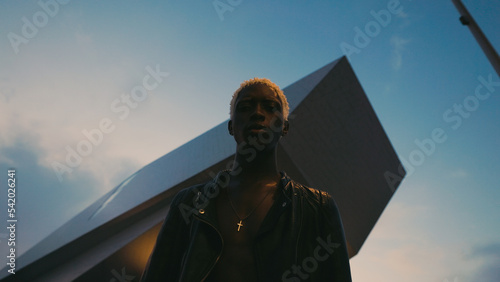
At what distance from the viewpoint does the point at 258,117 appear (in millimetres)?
1637

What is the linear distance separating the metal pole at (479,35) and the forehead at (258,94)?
431cm

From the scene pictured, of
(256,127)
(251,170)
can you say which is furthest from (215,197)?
(256,127)

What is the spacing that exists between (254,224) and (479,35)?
5.27 m

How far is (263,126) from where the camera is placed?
1.60 meters

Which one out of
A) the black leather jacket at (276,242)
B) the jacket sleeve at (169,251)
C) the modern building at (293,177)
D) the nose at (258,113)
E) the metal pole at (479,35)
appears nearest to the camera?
the black leather jacket at (276,242)

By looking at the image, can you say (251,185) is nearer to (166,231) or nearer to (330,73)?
(166,231)

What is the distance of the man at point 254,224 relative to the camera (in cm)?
126

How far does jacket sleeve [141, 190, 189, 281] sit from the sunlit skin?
23 centimetres

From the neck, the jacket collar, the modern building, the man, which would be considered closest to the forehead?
the man

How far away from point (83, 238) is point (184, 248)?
911cm

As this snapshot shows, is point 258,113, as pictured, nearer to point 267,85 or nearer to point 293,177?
point 267,85

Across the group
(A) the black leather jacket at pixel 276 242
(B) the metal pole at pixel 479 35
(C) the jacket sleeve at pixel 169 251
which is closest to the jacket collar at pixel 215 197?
(A) the black leather jacket at pixel 276 242

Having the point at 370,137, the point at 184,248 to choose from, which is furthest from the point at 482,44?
the point at 370,137

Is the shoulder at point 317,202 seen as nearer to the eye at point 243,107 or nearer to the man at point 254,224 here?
the man at point 254,224
